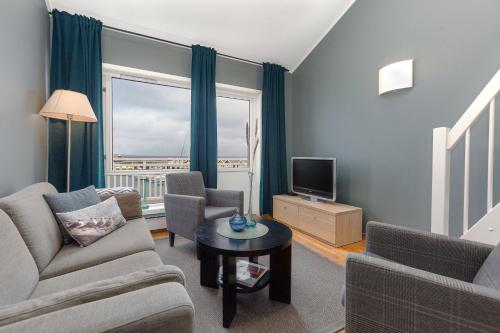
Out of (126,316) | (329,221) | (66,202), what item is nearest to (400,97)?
(329,221)

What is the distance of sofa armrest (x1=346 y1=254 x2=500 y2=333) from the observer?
2.50ft

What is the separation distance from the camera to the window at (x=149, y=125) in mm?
3133

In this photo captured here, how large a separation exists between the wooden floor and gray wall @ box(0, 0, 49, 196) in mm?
1584

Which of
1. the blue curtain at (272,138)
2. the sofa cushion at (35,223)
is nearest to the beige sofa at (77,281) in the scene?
the sofa cushion at (35,223)

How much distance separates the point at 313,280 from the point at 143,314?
1.64 meters

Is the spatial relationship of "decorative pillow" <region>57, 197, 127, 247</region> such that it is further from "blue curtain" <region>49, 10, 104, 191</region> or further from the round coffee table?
"blue curtain" <region>49, 10, 104, 191</region>

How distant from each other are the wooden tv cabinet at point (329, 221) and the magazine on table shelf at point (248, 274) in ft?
3.93

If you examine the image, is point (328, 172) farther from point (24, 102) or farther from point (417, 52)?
point (24, 102)

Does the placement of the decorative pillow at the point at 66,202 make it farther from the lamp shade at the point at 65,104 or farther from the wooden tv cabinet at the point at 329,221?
the wooden tv cabinet at the point at 329,221

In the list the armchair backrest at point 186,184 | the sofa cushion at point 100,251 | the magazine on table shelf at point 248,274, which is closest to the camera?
the sofa cushion at point 100,251

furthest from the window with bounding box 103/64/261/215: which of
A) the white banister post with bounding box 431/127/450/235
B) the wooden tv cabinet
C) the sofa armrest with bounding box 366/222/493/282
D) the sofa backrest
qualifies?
the sofa armrest with bounding box 366/222/493/282

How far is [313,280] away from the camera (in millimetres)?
1937

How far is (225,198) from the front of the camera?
9.76 ft

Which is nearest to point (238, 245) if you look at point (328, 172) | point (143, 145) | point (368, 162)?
point (328, 172)
